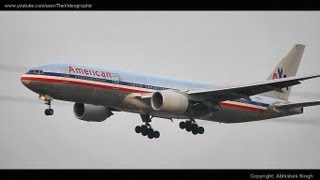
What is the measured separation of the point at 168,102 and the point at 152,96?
1.13 m

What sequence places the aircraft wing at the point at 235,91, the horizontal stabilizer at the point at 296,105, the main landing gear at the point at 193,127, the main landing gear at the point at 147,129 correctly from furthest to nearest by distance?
the main landing gear at the point at 147,129
the main landing gear at the point at 193,127
the horizontal stabilizer at the point at 296,105
the aircraft wing at the point at 235,91

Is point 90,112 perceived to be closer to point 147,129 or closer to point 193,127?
point 147,129

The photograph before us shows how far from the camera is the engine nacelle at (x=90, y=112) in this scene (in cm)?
5478

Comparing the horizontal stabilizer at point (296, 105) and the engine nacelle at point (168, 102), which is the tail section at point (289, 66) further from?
the engine nacelle at point (168, 102)

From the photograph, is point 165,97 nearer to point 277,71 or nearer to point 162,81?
point 162,81

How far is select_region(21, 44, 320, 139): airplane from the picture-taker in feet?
162

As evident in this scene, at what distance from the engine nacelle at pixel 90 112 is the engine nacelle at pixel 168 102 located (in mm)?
5013

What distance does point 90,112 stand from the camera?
180ft

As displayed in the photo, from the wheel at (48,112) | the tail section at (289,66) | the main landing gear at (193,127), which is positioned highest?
the tail section at (289,66)

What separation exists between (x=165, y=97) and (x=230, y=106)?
6736 mm

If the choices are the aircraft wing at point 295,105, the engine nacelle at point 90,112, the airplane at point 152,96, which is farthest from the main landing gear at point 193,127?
the aircraft wing at point 295,105

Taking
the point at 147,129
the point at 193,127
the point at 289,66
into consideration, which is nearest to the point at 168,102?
the point at 193,127

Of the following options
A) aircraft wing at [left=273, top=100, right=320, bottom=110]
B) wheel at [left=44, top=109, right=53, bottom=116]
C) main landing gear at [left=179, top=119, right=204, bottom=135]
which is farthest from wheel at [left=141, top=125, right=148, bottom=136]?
wheel at [left=44, top=109, right=53, bottom=116]

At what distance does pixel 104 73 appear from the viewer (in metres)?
50.9
